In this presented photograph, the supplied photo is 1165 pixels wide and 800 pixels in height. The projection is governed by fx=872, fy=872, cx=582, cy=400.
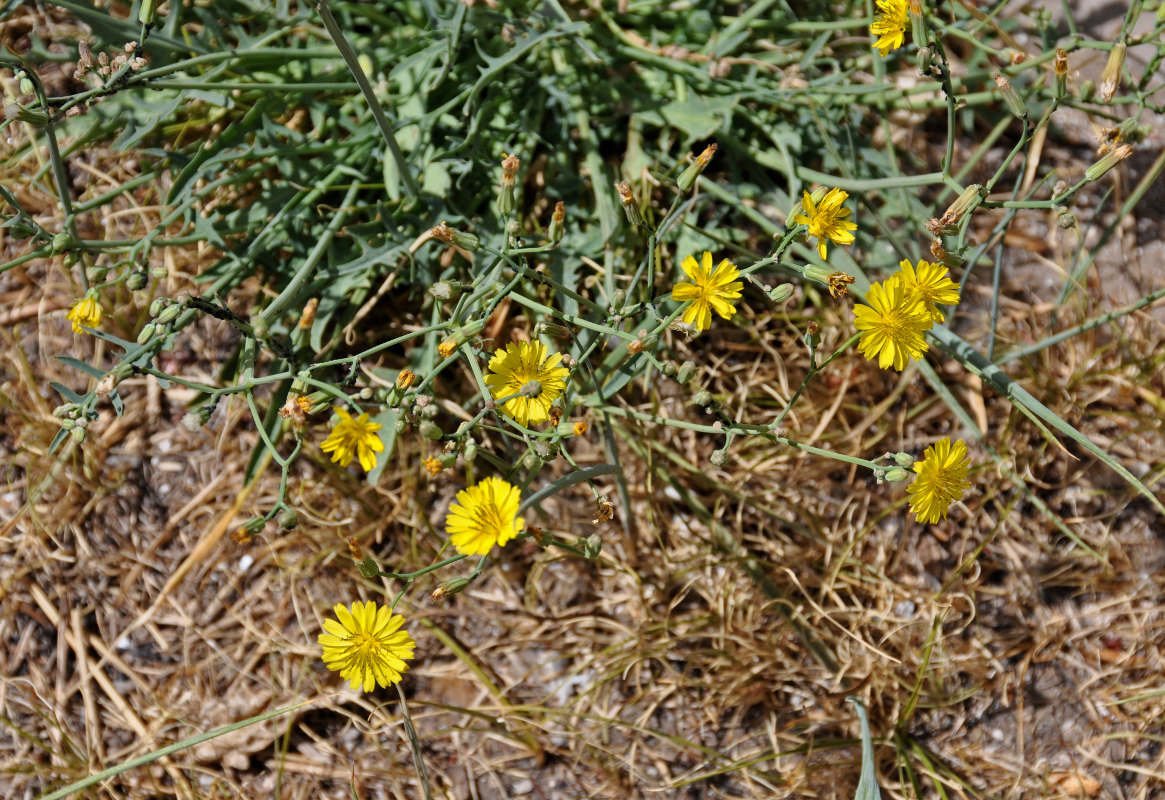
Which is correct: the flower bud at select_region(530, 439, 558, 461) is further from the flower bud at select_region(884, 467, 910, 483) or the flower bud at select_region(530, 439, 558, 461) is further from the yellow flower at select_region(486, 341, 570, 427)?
the flower bud at select_region(884, 467, 910, 483)

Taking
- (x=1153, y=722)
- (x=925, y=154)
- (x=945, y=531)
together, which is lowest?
(x=1153, y=722)

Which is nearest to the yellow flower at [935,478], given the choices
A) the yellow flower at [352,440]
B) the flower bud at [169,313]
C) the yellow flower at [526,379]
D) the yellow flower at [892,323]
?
the yellow flower at [892,323]

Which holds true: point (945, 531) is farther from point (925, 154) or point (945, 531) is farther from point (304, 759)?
point (304, 759)

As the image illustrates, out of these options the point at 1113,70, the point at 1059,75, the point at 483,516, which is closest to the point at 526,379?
the point at 483,516

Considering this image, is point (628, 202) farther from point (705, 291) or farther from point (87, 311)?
point (87, 311)

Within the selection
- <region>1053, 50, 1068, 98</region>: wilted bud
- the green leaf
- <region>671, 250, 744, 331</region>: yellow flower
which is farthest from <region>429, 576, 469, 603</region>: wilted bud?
<region>1053, 50, 1068, 98</region>: wilted bud

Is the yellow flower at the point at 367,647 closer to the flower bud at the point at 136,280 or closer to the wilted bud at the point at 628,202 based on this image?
the flower bud at the point at 136,280

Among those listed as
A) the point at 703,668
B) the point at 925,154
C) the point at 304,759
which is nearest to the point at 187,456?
the point at 304,759
